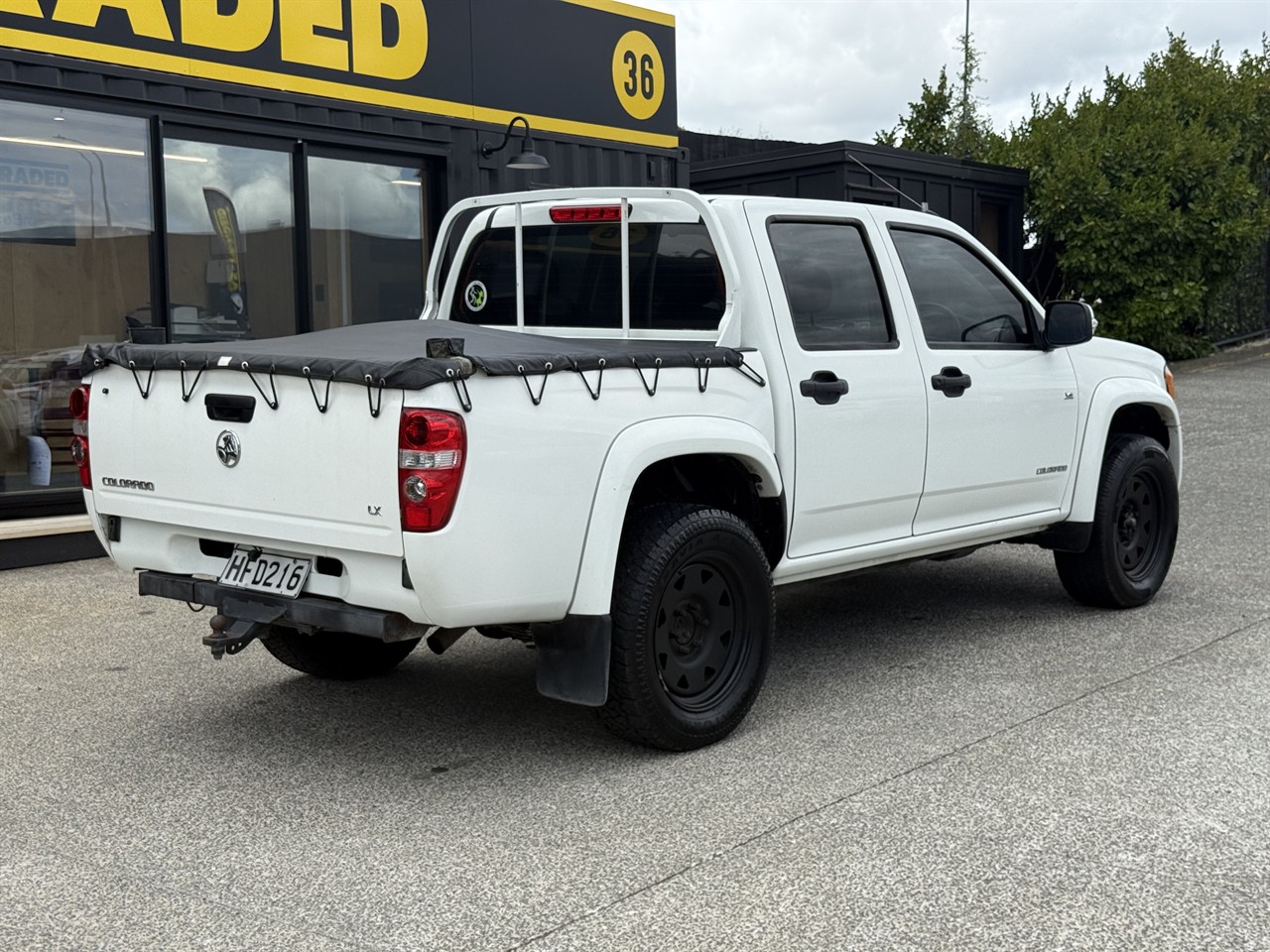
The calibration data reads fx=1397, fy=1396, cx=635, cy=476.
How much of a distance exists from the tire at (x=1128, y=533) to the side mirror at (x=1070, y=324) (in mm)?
804

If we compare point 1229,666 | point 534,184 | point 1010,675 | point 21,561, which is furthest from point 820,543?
point 534,184

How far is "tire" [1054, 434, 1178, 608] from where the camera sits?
21.7 feet

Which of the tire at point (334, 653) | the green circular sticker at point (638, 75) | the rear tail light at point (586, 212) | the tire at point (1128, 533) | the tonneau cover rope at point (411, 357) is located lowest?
the tire at point (334, 653)

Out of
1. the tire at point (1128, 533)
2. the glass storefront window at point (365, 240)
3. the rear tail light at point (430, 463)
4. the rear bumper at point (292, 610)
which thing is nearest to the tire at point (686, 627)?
the rear bumper at point (292, 610)

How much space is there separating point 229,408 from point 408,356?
60 centimetres

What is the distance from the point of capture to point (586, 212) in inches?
218

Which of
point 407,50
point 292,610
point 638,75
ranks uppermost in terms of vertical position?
point 638,75

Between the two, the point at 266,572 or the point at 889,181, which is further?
the point at 889,181

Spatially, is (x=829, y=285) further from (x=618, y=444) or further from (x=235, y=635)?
(x=235, y=635)

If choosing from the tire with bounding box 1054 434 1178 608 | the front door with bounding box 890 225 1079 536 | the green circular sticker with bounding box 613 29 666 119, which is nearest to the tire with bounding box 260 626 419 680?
the front door with bounding box 890 225 1079 536

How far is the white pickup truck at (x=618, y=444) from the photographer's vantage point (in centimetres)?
408

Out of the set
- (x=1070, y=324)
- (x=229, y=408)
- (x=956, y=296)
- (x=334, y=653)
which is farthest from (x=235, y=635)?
(x=1070, y=324)

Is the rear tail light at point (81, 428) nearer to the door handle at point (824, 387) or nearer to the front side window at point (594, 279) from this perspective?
the front side window at point (594, 279)

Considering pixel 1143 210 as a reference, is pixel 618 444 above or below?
below
